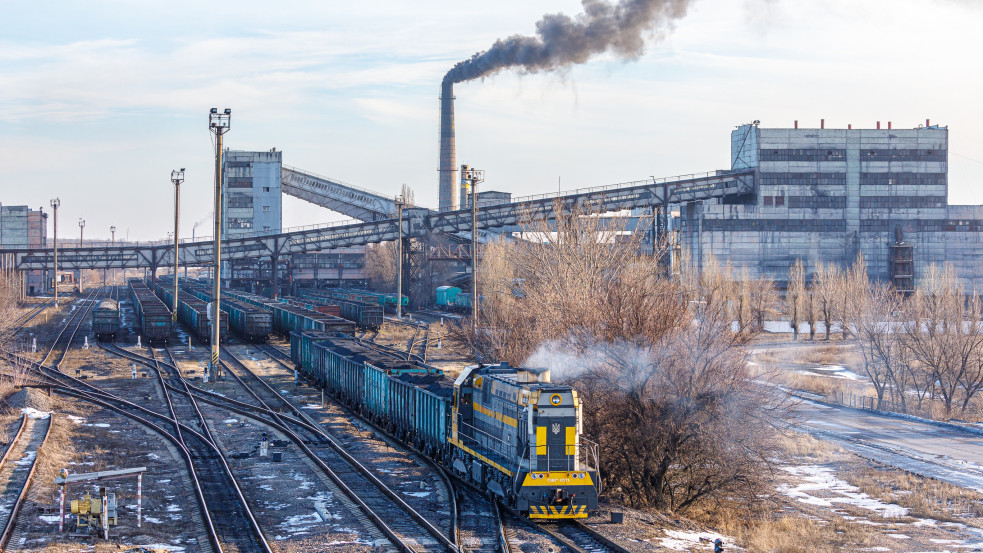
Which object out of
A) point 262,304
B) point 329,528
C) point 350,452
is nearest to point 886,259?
point 262,304

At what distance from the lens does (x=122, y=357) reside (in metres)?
46.2

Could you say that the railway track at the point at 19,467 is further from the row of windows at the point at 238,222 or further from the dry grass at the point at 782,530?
the row of windows at the point at 238,222

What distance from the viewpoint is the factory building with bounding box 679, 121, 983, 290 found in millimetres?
75312

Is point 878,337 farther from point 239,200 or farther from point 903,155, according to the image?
point 239,200

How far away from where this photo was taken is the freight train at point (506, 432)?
1727 centimetres

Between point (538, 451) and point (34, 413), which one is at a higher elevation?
point (538, 451)

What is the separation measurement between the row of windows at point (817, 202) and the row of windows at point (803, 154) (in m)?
3.34

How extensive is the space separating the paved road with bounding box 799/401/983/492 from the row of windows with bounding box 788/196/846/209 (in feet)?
126

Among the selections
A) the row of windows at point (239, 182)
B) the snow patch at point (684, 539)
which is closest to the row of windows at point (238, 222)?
the row of windows at point (239, 182)

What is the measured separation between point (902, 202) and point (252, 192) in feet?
222

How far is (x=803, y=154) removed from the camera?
75.6 m

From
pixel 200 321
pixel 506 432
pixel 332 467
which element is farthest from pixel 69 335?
pixel 506 432

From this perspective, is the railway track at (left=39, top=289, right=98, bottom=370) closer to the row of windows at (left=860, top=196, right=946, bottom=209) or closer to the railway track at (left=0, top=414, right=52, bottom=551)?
the railway track at (left=0, top=414, right=52, bottom=551)

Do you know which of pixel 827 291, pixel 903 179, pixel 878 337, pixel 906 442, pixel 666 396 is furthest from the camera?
pixel 903 179
